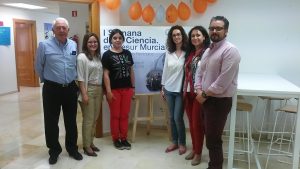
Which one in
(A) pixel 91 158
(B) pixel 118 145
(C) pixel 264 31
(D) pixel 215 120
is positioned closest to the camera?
(D) pixel 215 120

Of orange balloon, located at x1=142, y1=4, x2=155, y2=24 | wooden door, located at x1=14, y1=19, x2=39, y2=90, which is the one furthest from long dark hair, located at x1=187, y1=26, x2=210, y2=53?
wooden door, located at x1=14, y1=19, x2=39, y2=90

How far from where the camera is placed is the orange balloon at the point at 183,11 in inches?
144

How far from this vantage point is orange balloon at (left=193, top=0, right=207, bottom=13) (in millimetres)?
3646

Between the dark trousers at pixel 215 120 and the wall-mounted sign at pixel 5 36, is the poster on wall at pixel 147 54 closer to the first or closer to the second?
the dark trousers at pixel 215 120

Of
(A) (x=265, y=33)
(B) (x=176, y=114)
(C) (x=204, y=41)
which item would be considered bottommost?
(B) (x=176, y=114)

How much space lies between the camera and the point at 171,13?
3715 mm

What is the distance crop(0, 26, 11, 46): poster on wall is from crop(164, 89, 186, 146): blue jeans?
5.15m

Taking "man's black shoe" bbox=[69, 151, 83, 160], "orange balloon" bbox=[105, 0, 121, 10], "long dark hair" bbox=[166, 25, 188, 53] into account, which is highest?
"orange balloon" bbox=[105, 0, 121, 10]

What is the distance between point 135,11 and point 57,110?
1640mm

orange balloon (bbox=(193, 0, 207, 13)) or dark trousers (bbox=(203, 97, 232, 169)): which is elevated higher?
orange balloon (bbox=(193, 0, 207, 13))

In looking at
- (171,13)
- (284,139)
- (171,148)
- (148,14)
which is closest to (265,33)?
(171,13)

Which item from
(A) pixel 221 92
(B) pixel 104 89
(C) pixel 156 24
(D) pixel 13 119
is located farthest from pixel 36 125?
(A) pixel 221 92

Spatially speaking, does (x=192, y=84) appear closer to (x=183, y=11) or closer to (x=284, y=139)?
(x=183, y=11)

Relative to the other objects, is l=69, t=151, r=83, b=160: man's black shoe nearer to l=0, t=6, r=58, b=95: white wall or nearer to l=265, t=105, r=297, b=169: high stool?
l=265, t=105, r=297, b=169: high stool
